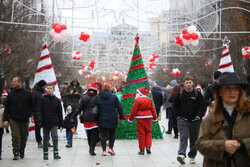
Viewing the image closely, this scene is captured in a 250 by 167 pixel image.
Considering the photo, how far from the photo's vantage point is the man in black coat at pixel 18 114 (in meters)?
10.4

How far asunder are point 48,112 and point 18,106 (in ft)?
2.26

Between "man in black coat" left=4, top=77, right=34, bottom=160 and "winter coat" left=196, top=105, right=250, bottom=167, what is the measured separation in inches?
270

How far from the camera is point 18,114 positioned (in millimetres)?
10445

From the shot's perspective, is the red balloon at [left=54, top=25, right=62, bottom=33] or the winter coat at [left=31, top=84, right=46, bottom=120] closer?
the winter coat at [left=31, top=84, right=46, bottom=120]

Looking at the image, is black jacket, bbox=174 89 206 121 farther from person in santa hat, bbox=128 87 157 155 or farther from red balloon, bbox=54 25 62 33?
red balloon, bbox=54 25 62 33

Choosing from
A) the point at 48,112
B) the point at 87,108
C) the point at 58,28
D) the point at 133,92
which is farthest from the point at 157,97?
the point at 48,112

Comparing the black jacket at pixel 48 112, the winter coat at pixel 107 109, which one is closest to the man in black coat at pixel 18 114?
the black jacket at pixel 48 112

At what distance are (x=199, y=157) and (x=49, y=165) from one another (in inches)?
139

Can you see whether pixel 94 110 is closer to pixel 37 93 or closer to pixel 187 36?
pixel 37 93

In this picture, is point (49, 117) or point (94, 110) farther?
point (94, 110)

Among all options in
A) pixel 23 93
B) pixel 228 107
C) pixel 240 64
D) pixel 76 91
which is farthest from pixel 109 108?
pixel 240 64

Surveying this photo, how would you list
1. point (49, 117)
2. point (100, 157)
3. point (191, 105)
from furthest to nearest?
point (100, 157) → point (49, 117) → point (191, 105)

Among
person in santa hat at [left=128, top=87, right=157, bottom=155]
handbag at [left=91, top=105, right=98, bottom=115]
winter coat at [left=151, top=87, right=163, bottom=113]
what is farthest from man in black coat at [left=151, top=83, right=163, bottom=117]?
handbag at [left=91, top=105, right=98, bottom=115]

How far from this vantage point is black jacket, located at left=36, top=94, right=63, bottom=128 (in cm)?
1041
